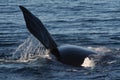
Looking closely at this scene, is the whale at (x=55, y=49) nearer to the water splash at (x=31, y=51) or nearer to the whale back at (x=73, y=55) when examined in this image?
the whale back at (x=73, y=55)

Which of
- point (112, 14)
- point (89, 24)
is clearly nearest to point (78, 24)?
point (89, 24)

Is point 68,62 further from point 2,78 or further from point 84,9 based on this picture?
point 84,9

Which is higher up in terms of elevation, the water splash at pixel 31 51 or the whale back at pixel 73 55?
the whale back at pixel 73 55

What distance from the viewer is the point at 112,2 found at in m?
37.0

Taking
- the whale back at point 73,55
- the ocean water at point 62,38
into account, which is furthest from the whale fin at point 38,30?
the ocean water at point 62,38

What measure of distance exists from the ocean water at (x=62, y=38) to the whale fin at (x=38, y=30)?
614 mm

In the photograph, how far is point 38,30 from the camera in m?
15.1

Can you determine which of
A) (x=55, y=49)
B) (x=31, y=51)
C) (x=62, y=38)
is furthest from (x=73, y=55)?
(x=62, y=38)

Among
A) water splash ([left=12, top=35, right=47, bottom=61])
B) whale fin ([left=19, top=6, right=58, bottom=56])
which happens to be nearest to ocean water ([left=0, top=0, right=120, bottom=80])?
water splash ([left=12, top=35, right=47, bottom=61])

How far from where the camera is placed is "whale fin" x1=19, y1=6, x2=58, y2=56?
14.7 m

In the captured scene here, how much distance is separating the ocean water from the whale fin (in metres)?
0.61

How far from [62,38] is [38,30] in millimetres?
6499

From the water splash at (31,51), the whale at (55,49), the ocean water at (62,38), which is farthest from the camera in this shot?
the water splash at (31,51)

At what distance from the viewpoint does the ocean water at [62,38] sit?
14.6m
